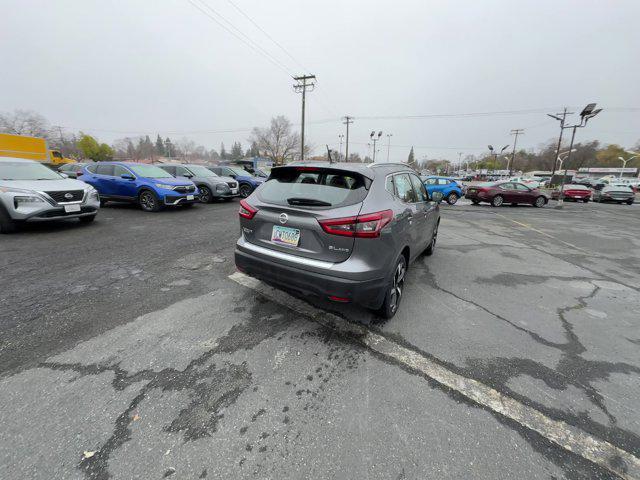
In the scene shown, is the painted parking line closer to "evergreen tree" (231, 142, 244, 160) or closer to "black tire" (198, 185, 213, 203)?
"black tire" (198, 185, 213, 203)

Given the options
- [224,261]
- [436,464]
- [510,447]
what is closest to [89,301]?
[224,261]

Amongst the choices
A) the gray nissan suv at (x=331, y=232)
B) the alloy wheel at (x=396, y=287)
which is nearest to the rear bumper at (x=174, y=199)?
the gray nissan suv at (x=331, y=232)

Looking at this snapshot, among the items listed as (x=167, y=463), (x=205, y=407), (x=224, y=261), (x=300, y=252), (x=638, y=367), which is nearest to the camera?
(x=167, y=463)

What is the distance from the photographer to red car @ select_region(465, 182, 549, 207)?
56.8 ft

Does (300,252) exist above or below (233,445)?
above

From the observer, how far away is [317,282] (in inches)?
104

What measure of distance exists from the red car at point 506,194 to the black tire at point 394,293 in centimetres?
1674

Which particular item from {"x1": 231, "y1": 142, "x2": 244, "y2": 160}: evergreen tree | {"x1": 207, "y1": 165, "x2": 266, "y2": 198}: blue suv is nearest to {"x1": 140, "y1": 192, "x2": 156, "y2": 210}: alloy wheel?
{"x1": 207, "y1": 165, "x2": 266, "y2": 198}: blue suv

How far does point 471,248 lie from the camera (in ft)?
21.9

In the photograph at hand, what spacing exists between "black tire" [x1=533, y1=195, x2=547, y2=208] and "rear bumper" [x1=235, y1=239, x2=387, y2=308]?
19713 mm

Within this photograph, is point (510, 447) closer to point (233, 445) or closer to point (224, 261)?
point (233, 445)

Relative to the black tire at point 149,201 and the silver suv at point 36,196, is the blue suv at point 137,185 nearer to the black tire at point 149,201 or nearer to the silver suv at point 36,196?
the black tire at point 149,201

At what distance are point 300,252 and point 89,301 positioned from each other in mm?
2589

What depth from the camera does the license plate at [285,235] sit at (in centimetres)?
281
